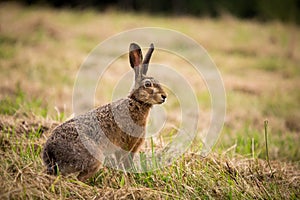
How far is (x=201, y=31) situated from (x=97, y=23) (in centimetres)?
333

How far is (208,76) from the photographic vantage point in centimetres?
1051

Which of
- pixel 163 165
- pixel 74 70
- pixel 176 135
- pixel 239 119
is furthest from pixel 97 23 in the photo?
pixel 163 165

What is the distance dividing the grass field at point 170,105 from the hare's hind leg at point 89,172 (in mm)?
86

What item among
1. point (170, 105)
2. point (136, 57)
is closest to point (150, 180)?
point (136, 57)

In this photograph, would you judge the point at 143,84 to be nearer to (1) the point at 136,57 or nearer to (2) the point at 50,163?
(1) the point at 136,57

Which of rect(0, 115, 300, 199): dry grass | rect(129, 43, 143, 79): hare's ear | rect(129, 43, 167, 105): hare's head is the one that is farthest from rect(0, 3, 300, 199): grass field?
rect(129, 43, 143, 79): hare's ear

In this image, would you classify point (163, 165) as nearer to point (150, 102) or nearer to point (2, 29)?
point (150, 102)

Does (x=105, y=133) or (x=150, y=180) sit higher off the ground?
(x=105, y=133)

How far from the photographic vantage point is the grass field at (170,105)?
12.7ft

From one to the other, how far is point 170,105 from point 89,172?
4.79 meters

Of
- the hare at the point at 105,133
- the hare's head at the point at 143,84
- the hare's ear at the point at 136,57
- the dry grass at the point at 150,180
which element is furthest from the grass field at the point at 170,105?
the hare's ear at the point at 136,57

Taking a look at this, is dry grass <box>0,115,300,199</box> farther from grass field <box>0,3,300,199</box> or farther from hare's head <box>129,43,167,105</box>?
hare's head <box>129,43,167,105</box>

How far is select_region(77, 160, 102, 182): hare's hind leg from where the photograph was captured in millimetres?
3814

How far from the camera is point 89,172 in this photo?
3.84 meters
